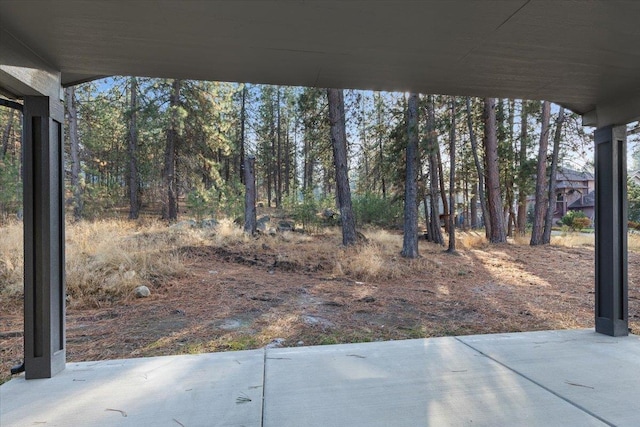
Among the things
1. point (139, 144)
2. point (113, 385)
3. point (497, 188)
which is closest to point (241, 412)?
point (113, 385)

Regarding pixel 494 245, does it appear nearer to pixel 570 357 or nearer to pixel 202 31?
pixel 570 357

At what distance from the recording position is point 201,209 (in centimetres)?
1295

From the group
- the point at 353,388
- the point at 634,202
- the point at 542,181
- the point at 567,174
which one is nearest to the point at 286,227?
the point at 542,181

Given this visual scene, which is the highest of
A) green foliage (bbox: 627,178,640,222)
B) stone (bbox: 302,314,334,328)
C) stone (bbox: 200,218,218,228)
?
green foliage (bbox: 627,178,640,222)

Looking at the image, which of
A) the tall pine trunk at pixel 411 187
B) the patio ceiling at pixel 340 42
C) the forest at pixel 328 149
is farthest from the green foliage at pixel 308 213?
the patio ceiling at pixel 340 42

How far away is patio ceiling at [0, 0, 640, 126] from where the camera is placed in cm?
189

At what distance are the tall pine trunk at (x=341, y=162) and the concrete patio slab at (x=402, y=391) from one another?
248 inches

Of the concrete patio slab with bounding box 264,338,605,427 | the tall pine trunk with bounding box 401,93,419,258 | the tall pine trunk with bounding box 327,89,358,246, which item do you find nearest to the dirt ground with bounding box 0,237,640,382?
the concrete patio slab with bounding box 264,338,605,427

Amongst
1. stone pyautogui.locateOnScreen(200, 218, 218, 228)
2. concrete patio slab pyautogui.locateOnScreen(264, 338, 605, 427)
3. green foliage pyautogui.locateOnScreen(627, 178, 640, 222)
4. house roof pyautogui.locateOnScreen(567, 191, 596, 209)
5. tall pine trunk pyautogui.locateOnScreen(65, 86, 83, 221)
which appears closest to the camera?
concrete patio slab pyautogui.locateOnScreen(264, 338, 605, 427)

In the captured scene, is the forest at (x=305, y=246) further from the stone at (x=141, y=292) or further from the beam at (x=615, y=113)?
the beam at (x=615, y=113)

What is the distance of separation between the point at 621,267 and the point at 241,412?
144 inches

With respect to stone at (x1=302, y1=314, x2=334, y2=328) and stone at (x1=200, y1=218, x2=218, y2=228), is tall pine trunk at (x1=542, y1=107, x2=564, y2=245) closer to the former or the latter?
stone at (x1=302, y1=314, x2=334, y2=328)

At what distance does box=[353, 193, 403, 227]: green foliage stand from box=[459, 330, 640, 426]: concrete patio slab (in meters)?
12.3

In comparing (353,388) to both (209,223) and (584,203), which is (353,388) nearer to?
(209,223)
